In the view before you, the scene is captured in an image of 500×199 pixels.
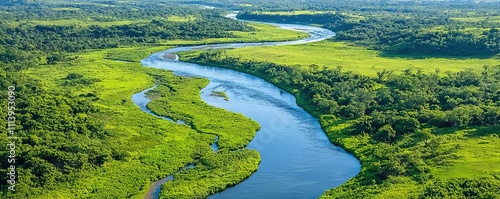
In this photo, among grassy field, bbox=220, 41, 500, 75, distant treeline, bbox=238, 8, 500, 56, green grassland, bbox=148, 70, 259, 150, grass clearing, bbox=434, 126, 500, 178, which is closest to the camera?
grass clearing, bbox=434, 126, 500, 178

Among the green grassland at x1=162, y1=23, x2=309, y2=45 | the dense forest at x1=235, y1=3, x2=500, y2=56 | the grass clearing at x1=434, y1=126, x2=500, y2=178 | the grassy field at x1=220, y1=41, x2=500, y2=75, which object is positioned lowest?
the green grassland at x1=162, y1=23, x2=309, y2=45

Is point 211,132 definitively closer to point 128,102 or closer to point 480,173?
point 128,102

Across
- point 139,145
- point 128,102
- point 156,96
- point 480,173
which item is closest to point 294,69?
point 156,96

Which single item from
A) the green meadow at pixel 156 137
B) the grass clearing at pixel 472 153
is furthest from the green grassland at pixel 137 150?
the grass clearing at pixel 472 153

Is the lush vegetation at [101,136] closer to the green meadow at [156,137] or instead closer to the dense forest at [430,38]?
the green meadow at [156,137]

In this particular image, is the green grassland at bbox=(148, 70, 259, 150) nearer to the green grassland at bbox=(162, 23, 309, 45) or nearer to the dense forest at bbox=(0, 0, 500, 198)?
the dense forest at bbox=(0, 0, 500, 198)

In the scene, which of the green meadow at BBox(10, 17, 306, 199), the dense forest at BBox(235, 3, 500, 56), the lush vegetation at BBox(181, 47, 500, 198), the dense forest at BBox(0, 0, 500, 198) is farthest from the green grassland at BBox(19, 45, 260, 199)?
the dense forest at BBox(235, 3, 500, 56)

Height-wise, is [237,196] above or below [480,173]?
below
